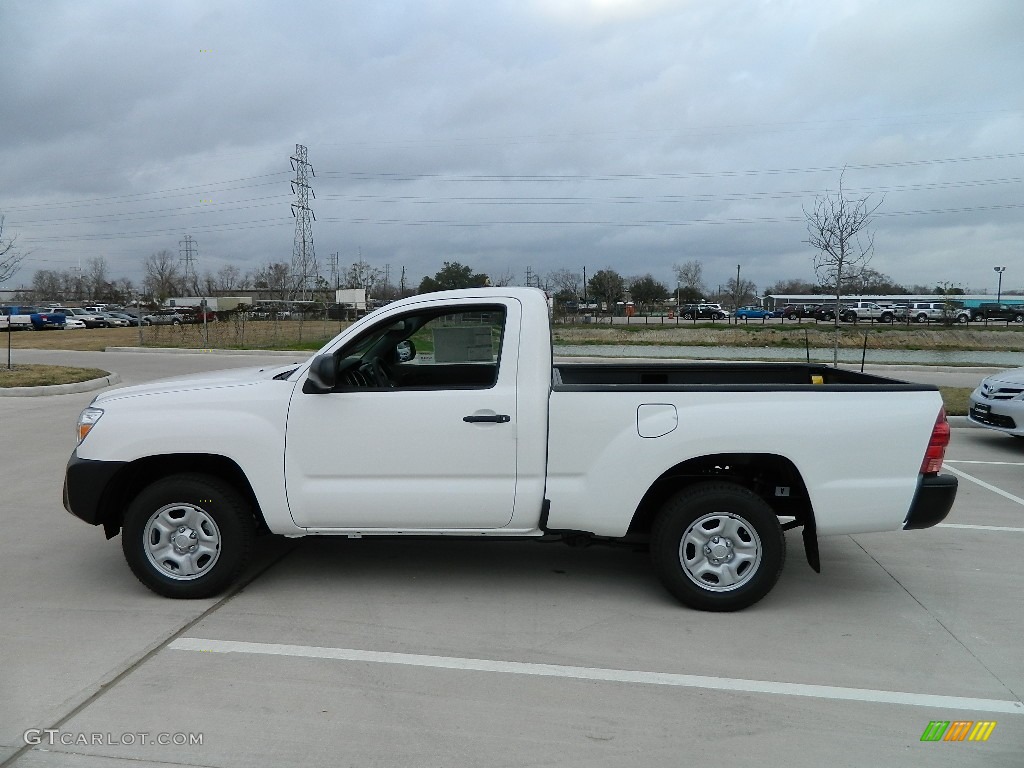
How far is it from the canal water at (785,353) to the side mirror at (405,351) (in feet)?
78.1

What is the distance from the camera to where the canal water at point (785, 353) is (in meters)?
29.4

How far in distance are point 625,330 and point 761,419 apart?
33224 mm

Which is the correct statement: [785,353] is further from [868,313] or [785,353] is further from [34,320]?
[34,320]

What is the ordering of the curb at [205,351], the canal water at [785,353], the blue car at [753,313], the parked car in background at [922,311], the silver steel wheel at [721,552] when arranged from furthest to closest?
the blue car at [753,313]
the parked car in background at [922,311]
the canal water at [785,353]
the curb at [205,351]
the silver steel wheel at [721,552]

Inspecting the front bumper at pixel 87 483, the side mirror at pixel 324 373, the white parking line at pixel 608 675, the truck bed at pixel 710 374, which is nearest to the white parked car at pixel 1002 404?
the truck bed at pixel 710 374

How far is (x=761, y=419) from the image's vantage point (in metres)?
4.77

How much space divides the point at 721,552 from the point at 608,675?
115 centimetres

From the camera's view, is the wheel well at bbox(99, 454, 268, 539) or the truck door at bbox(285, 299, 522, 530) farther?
the wheel well at bbox(99, 454, 268, 539)

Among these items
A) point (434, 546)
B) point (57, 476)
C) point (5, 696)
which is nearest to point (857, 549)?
point (434, 546)

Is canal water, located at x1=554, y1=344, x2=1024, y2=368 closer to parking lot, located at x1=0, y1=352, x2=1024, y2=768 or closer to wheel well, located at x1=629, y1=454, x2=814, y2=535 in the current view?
parking lot, located at x1=0, y1=352, x2=1024, y2=768

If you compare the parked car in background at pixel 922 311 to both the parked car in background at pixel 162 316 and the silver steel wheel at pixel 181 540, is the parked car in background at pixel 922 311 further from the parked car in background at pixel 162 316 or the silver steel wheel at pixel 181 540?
the silver steel wheel at pixel 181 540

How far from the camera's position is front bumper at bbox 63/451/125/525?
495 cm

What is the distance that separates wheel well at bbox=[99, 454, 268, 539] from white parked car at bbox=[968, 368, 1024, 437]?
9.12 metres

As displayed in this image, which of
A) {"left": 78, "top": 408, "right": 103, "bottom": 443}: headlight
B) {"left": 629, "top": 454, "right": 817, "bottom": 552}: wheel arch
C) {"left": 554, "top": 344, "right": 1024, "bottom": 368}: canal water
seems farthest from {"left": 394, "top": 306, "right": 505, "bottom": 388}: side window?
{"left": 554, "top": 344, "right": 1024, "bottom": 368}: canal water
